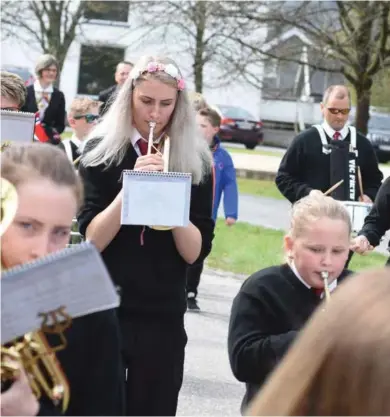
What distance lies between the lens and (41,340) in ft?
7.51

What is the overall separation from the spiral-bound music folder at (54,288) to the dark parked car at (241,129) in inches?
1371

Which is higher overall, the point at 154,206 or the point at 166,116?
the point at 166,116

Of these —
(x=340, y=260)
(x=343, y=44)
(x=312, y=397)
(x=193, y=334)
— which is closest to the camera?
(x=312, y=397)

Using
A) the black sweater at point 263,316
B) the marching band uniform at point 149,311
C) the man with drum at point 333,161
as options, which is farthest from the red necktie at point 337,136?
the black sweater at point 263,316

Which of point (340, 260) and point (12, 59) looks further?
point (12, 59)

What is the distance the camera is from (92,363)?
2.71m

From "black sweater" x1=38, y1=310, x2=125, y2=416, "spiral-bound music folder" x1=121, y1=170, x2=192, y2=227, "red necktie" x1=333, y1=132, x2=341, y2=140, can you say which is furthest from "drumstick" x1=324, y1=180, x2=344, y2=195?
"black sweater" x1=38, y1=310, x2=125, y2=416

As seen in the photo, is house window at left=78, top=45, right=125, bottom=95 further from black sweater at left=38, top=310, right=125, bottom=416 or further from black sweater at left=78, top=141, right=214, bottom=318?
black sweater at left=38, top=310, right=125, bottom=416

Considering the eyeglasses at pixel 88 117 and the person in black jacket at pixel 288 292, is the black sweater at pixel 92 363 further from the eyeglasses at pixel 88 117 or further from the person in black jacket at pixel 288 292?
the eyeglasses at pixel 88 117

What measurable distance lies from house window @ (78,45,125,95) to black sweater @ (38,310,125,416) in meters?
35.0

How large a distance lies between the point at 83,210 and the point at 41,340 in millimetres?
2046

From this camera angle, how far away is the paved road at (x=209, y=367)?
20.8 ft

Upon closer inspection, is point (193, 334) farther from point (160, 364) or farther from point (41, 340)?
point (41, 340)

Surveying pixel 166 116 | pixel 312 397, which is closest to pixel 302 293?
pixel 166 116
